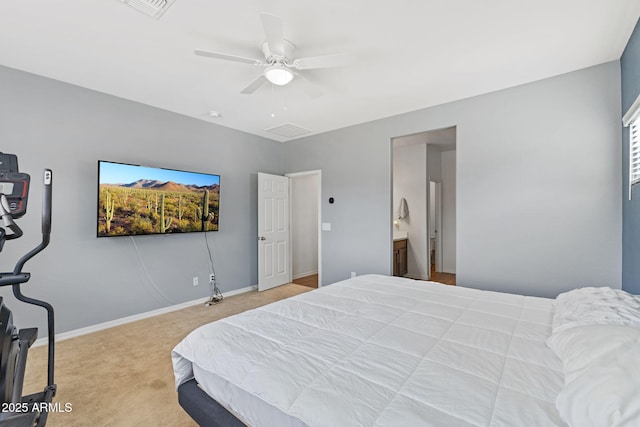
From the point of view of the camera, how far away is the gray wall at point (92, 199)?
271cm

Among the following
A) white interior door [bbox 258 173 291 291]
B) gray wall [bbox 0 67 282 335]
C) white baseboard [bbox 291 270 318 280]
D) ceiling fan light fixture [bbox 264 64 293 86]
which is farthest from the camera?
white baseboard [bbox 291 270 318 280]

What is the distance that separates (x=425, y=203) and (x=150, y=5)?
490cm

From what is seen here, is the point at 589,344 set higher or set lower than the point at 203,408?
higher

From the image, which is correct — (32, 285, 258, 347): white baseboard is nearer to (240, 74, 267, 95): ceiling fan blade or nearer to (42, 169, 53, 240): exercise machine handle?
(42, 169, 53, 240): exercise machine handle

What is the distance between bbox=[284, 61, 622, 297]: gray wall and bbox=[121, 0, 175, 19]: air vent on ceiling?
2.90m

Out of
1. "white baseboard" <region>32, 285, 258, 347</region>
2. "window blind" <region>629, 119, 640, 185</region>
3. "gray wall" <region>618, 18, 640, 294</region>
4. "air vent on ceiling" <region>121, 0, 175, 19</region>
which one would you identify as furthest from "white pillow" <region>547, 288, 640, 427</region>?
"white baseboard" <region>32, 285, 258, 347</region>

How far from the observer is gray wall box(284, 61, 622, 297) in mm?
2594

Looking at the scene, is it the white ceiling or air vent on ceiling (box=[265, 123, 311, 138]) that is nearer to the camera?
the white ceiling

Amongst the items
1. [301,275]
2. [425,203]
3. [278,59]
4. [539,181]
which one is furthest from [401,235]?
[278,59]

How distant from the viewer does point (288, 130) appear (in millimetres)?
4523

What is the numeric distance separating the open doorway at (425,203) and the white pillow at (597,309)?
134 inches

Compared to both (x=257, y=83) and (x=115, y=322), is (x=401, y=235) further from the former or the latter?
(x=115, y=322)

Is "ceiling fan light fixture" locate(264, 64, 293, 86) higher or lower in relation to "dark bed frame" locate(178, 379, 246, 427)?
higher

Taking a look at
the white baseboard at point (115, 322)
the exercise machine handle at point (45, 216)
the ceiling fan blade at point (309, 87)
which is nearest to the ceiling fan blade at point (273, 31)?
the ceiling fan blade at point (309, 87)
